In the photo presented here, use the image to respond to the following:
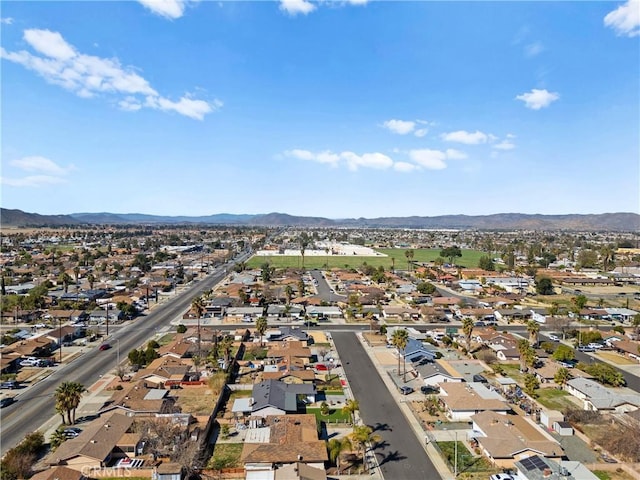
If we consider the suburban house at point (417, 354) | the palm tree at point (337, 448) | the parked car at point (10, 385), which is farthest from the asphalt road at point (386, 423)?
the parked car at point (10, 385)

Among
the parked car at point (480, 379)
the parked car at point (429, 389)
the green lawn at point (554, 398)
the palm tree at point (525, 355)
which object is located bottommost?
the green lawn at point (554, 398)

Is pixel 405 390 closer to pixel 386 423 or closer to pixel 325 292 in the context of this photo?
pixel 386 423

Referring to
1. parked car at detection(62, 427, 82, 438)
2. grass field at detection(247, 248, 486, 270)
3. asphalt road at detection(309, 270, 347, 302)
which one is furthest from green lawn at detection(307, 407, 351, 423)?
grass field at detection(247, 248, 486, 270)

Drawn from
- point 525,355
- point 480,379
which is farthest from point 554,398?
point 480,379

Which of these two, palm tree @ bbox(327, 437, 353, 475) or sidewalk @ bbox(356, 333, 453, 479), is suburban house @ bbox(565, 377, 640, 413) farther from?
palm tree @ bbox(327, 437, 353, 475)

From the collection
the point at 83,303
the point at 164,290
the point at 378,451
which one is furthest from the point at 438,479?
the point at 164,290

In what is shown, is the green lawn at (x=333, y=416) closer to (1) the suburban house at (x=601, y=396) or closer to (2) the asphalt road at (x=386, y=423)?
(2) the asphalt road at (x=386, y=423)
